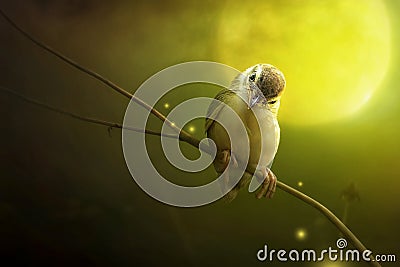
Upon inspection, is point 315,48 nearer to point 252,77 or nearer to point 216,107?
point 252,77

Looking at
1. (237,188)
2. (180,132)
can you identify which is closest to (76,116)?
(180,132)

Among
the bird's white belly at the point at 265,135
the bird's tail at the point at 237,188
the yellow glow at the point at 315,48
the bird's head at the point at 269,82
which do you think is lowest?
the bird's tail at the point at 237,188

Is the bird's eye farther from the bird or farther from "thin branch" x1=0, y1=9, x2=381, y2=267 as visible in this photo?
"thin branch" x1=0, y1=9, x2=381, y2=267

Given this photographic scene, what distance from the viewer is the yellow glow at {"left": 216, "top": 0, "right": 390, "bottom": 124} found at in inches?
77.2

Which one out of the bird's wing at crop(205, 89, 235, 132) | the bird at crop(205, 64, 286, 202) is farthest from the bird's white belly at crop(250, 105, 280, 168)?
the bird's wing at crop(205, 89, 235, 132)

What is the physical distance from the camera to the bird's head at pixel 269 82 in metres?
1.81

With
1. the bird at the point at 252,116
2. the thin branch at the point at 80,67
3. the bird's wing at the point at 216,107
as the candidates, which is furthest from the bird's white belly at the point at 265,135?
the thin branch at the point at 80,67

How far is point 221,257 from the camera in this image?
195cm

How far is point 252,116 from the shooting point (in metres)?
1.78

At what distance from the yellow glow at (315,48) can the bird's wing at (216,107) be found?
162 mm

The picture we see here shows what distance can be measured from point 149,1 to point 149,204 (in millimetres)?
706

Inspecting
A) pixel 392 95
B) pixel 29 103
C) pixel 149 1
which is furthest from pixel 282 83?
pixel 29 103

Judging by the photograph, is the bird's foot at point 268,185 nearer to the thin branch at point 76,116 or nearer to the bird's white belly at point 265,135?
the bird's white belly at point 265,135

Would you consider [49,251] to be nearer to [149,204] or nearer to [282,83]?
[149,204]
